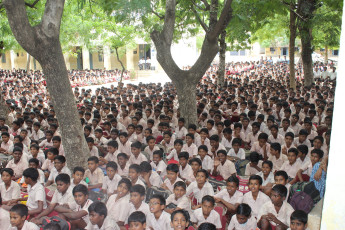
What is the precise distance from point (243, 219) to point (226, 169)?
6.03 ft

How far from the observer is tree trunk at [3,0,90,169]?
186 inches

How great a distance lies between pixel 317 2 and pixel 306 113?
4.29m

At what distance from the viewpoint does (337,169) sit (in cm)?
186

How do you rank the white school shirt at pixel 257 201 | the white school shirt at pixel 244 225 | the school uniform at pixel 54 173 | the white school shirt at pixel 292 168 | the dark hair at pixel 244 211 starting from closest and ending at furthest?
1. the dark hair at pixel 244 211
2. the white school shirt at pixel 244 225
3. the white school shirt at pixel 257 201
4. the white school shirt at pixel 292 168
5. the school uniform at pixel 54 173

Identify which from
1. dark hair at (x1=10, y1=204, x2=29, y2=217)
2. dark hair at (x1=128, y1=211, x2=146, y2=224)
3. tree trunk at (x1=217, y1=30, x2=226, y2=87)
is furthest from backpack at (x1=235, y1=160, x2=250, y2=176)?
tree trunk at (x1=217, y1=30, x2=226, y2=87)

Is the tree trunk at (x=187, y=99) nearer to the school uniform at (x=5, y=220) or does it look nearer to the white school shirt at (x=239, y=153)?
the white school shirt at (x=239, y=153)

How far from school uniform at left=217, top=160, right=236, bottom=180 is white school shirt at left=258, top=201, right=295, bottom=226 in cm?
146

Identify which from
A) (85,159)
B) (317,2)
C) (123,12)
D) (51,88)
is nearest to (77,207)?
(85,159)

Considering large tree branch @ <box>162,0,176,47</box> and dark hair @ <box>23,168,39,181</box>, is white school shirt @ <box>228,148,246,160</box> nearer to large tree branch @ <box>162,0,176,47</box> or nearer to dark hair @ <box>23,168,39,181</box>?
large tree branch @ <box>162,0,176,47</box>

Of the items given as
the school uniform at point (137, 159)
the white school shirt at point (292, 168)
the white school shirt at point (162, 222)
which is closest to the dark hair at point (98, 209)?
the white school shirt at point (162, 222)

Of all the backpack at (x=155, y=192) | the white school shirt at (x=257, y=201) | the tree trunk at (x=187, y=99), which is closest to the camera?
the white school shirt at (x=257, y=201)

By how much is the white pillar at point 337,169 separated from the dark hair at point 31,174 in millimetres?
4080

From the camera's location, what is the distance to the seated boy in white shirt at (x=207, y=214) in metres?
3.89

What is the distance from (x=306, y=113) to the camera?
8898 millimetres
